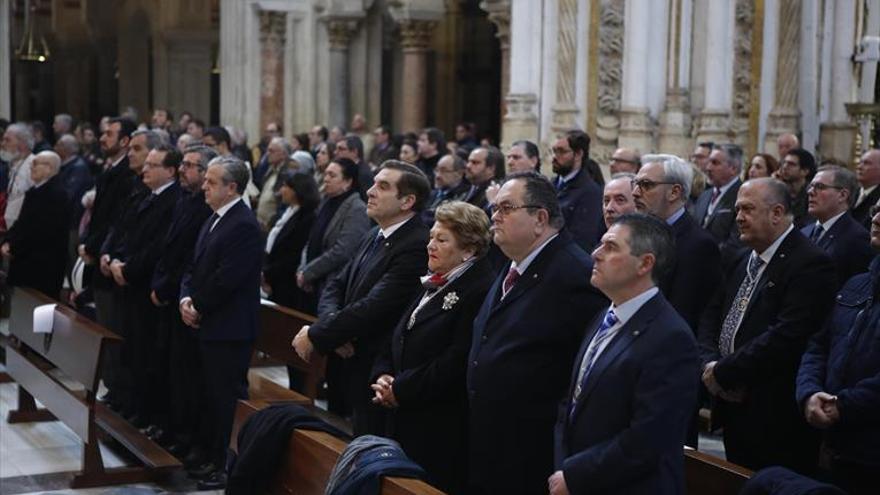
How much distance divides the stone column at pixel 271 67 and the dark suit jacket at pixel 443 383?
1558 centimetres

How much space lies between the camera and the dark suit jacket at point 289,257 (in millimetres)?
9352

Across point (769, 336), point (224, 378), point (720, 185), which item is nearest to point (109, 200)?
point (224, 378)

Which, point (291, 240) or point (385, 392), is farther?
point (291, 240)

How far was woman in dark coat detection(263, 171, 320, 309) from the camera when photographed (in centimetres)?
928

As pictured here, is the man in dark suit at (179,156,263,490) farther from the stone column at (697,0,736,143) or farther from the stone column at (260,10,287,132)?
the stone column at (260,10,287,132)

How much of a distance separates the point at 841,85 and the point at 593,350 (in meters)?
8.72

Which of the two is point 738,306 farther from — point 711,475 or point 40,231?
point 40,231

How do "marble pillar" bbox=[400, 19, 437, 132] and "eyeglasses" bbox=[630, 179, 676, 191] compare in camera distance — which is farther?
"marble pillar" bbox=[400, 19, 437, 132]

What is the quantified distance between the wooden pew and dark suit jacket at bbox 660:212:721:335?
1.12 m

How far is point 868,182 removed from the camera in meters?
8.42

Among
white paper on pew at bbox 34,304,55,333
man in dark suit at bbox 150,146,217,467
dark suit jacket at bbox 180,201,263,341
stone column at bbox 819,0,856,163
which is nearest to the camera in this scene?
dark suit jacket at bbox 180,201,263,341

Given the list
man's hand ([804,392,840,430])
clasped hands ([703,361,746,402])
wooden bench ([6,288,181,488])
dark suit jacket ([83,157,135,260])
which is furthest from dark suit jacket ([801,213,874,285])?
dark suit jacket ([83,157,135,260])

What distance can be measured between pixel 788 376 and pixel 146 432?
4.30m

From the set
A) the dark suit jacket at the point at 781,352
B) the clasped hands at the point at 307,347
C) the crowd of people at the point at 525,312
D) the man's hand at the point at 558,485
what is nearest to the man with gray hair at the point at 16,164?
the crowd of people at the point at 525,312
